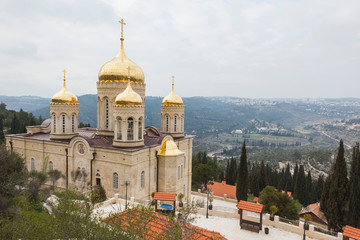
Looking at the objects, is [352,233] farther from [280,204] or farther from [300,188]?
[300,188]

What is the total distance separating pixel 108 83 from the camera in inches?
904

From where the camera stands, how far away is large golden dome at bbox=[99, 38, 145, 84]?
22891 mm

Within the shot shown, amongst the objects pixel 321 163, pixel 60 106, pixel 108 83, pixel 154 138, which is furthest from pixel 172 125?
pixel 321 163

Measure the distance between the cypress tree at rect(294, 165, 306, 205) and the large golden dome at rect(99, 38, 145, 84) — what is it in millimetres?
24143

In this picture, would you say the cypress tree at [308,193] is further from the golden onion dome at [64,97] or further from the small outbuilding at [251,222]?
the golden onion dome at [64,97]

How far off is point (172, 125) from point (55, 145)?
9903 mm

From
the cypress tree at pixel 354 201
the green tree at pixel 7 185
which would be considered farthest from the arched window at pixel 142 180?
the cypress tree at pixel 354 201

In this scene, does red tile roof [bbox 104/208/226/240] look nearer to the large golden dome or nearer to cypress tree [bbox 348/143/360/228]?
the large golden dome

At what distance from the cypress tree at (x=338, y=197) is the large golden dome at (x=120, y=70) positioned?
16799 millimetres

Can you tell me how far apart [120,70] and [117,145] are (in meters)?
6.50

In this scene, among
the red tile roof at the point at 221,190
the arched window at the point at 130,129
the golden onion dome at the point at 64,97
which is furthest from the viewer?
the red tile roof at the point at 221,190

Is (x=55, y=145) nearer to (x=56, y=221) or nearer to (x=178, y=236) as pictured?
(x=56, y=221)

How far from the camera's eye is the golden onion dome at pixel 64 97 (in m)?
23.3

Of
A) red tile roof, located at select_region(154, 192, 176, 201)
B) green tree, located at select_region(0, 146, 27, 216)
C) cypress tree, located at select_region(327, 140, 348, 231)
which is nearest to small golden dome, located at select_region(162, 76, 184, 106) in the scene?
red tile roof, located at select_region(154, 192, 176, 201)
